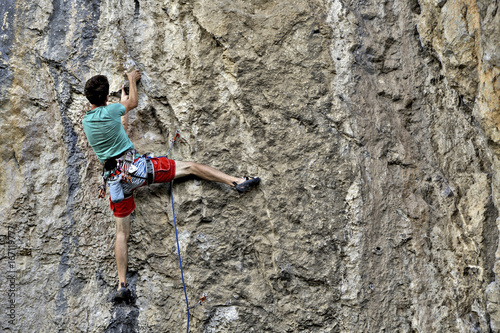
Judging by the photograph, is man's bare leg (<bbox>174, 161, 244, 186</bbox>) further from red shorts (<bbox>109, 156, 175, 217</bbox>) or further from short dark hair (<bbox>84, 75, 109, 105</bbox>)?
short dark hair (<bbox>84, 75, 109, 105</bbox>)

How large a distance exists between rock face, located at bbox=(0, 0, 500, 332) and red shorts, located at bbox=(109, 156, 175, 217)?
0.63 feet

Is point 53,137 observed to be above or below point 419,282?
above

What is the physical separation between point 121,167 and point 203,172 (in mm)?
766

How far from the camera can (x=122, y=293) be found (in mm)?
4277

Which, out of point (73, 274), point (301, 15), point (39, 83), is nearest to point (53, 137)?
point (39, 83)

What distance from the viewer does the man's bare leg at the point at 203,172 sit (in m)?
4.20

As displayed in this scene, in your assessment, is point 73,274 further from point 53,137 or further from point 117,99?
point 117,99

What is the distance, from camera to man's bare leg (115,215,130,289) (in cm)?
429

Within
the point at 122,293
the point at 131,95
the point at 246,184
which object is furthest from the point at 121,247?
the point at 131,95

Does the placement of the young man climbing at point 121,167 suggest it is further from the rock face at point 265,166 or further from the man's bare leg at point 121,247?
the rock face at point 265,166

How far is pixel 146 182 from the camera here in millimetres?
4207

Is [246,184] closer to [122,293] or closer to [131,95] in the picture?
[131,95]

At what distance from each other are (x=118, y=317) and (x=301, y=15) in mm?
3521

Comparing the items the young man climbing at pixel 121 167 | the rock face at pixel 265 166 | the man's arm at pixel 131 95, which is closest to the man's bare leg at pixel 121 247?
the young man climbing at pixel 121 167
